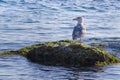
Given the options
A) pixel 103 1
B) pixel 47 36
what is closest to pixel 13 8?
pixel 103 1

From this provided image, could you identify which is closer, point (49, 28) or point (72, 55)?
point (72, 55)

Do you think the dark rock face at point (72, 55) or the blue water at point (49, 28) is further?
the dark rock face at point (72, 55)

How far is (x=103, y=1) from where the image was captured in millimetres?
28234

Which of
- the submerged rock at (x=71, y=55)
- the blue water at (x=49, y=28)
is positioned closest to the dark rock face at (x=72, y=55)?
the submerged rock at (x=71, y=55)

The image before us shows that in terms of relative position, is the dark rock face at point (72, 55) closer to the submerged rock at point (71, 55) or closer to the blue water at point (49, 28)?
the submerged rock at point (71, 55)

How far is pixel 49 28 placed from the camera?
1961 cm

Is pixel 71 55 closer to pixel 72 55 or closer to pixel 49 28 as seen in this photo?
pixel 72 55

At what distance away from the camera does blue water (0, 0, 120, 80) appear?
483 inches

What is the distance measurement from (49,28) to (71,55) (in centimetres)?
683

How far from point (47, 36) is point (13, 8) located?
7824 mm

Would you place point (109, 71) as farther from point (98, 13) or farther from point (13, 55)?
point (98, 13)

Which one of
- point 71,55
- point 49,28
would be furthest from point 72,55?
point 49,28

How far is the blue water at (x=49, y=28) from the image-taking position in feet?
40.2

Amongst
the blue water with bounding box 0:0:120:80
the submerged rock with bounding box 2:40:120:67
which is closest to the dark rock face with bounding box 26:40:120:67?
the submerged rock with bounding box 2:40:120:67
